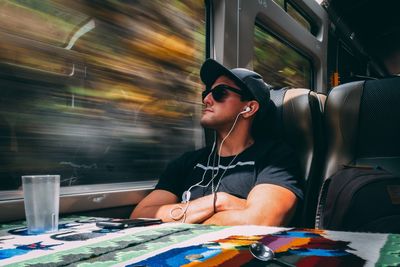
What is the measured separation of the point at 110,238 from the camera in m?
0.84

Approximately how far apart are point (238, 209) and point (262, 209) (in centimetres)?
14

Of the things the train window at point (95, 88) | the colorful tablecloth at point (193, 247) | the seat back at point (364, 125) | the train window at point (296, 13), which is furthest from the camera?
the train window at point (296, 13)

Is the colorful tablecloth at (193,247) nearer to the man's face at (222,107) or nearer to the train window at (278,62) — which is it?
the man's face at (222,107)

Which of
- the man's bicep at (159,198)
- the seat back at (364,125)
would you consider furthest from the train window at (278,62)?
the man's bicep at (159,198)

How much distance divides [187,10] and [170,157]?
31.7 inches

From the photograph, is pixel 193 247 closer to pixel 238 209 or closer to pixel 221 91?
pixel 238 209

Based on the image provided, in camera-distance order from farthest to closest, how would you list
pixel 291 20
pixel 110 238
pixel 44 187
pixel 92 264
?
pixel 291 20
pixel 44 187
pixel 110 238
pixel 92 264

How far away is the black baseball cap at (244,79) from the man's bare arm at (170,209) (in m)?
0.60

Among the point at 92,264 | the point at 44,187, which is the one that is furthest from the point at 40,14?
the point at 92,264

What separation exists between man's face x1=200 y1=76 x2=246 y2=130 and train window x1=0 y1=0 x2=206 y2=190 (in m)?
0.18

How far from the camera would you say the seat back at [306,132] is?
1.77 meters

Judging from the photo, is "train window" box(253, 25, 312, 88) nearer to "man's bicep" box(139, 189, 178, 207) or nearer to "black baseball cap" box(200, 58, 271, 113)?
"black baseball cap" box(200, 58, 271, 113)

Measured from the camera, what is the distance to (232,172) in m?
1.81

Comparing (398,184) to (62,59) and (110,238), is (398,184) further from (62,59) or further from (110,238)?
(62,59)
